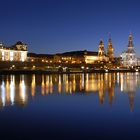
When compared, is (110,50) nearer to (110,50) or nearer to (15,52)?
(110,50)

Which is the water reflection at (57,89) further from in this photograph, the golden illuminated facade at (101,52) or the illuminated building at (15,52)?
the golden illuminated facade at (101,52)

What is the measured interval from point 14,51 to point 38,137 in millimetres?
136783

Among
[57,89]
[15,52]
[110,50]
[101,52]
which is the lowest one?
[57,89]

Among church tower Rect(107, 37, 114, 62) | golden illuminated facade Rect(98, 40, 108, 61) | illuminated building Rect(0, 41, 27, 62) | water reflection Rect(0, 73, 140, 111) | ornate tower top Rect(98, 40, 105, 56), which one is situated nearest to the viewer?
water reflection Rect(0, 73, 140, 111)

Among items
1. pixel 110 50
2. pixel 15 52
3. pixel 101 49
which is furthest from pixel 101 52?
pixel 15 52

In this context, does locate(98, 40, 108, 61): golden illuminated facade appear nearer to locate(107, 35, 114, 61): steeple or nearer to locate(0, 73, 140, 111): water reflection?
locate(107, 35, 114, 61): steeple

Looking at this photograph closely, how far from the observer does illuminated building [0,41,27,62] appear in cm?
14038

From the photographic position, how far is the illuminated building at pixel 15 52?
140375mm

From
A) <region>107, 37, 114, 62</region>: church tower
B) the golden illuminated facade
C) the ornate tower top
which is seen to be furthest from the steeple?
the ornate tower top

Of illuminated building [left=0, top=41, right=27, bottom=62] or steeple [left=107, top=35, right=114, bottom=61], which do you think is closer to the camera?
illuminated building [left=0, top=41, right=27, bottom=62]

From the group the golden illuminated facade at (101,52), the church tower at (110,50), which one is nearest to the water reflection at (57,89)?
the golden illuminated facade at (101,52)

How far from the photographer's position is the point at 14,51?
481 ft

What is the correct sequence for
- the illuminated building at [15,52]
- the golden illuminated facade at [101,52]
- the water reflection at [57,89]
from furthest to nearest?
the golden illuminated facade at [101,52] → the illuminated building at [15,52] → the water reflection at [57,89]

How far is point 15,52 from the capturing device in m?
146
